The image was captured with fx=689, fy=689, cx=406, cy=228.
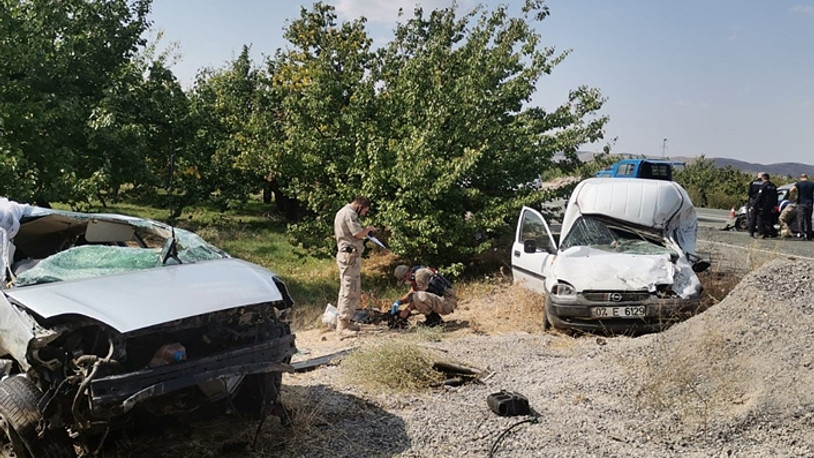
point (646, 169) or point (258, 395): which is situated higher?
point (646, 169)

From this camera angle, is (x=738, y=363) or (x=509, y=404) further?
(x=738, y=363)

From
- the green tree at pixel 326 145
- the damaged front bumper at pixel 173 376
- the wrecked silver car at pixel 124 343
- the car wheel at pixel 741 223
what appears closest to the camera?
the damaged front bumper at pixel 173 376

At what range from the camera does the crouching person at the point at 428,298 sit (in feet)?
30.3

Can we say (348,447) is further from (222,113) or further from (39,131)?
(222,113)

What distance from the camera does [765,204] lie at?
18688 mm

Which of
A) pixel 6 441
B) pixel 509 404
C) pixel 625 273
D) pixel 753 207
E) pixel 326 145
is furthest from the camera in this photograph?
pixel 753 207

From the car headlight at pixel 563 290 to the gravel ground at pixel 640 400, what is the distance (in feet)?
4.79

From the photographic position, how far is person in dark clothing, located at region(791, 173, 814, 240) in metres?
17.4

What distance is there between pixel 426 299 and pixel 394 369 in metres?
3.09

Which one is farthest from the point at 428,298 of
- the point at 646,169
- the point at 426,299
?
the point at 646,169

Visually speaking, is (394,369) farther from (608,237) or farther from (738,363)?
(608,237)

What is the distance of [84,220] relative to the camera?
6.02 m

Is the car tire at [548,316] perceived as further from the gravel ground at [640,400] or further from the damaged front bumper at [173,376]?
the damaged front bumper at [173,376]

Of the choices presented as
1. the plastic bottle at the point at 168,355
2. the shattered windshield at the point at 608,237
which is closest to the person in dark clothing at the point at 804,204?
the shattered windshield at the point at 608,237
